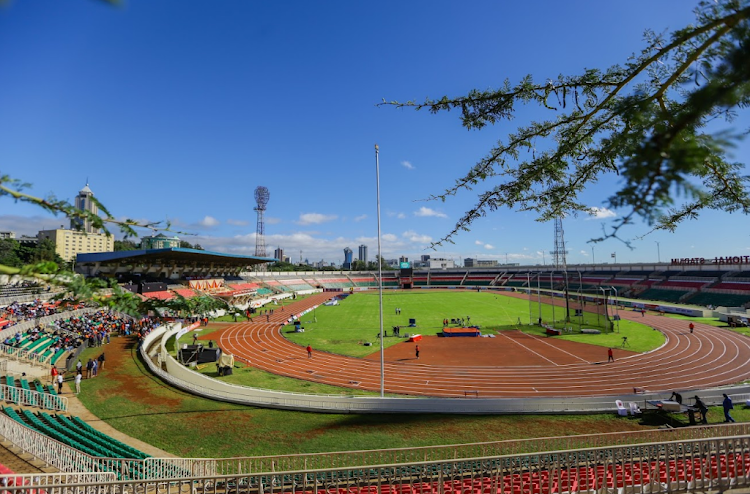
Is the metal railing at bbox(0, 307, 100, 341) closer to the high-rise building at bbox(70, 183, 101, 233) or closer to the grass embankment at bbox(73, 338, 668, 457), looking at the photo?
the grass embankment at bbox(73, 338, 668, 457)

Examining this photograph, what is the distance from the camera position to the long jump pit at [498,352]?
83.3 ft

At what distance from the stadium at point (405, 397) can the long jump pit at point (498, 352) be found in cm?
22

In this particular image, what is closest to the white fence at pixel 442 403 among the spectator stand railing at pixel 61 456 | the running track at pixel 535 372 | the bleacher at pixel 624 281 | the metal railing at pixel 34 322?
the running track at pixel 535 372

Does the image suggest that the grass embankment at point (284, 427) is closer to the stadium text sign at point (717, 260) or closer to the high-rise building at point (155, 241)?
the high-rise building at point (155, 241)

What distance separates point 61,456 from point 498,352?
2522 cm

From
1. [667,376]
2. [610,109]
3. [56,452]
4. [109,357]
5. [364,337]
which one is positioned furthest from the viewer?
[364,337]

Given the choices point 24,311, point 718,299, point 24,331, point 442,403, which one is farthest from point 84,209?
point 718,299

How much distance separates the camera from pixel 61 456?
32.4 feet

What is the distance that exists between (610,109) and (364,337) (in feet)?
103

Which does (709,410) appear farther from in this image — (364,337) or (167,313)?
(364,337)

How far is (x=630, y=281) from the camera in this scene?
70688mm

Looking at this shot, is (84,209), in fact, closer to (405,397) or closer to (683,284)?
(405,397)

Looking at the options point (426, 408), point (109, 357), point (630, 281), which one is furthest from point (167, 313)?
point (630, 281)

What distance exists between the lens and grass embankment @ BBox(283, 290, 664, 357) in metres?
31.1
